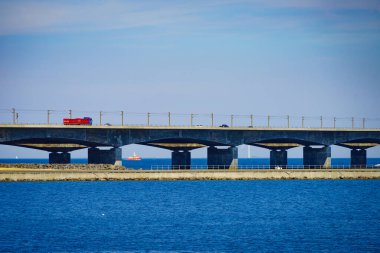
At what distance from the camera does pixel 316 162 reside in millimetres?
170875

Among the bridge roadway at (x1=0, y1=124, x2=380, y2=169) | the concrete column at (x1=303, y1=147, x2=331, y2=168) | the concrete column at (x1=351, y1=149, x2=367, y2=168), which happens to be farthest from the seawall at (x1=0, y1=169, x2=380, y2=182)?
the concrete column at (x1=351, y1=149, x2=367, y2=168)

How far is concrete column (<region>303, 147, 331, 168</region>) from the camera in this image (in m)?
169

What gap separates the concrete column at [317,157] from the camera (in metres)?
169

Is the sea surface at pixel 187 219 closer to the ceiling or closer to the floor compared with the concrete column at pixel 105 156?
closer to the floor

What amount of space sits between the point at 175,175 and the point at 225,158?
933 inches

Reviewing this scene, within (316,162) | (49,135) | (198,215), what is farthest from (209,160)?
(198,215)

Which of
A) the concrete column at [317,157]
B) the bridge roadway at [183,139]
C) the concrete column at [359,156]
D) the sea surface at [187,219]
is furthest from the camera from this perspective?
the concrete column at [359,156]

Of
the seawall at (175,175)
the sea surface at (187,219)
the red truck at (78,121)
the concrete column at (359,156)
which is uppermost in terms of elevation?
the red truck at (78,121)

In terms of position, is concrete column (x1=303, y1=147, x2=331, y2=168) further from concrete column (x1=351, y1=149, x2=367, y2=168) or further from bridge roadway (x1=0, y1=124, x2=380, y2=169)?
concrete column (x1=351, y1=149, x2=367, y2=168)

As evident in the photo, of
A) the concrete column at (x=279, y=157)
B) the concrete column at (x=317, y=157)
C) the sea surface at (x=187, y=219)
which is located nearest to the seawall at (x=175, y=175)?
the sea surface at (x=187, y=219)

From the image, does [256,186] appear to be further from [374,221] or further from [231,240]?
[231,240]

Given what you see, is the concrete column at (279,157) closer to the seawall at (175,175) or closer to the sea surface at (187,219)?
the seawall at (175,175)

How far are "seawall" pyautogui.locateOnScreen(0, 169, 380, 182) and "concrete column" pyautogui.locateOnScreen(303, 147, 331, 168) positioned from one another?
55.2ft

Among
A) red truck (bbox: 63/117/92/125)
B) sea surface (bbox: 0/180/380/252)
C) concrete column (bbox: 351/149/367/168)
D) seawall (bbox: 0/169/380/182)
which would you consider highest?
red truck (bbox: 63/117/92/125)
